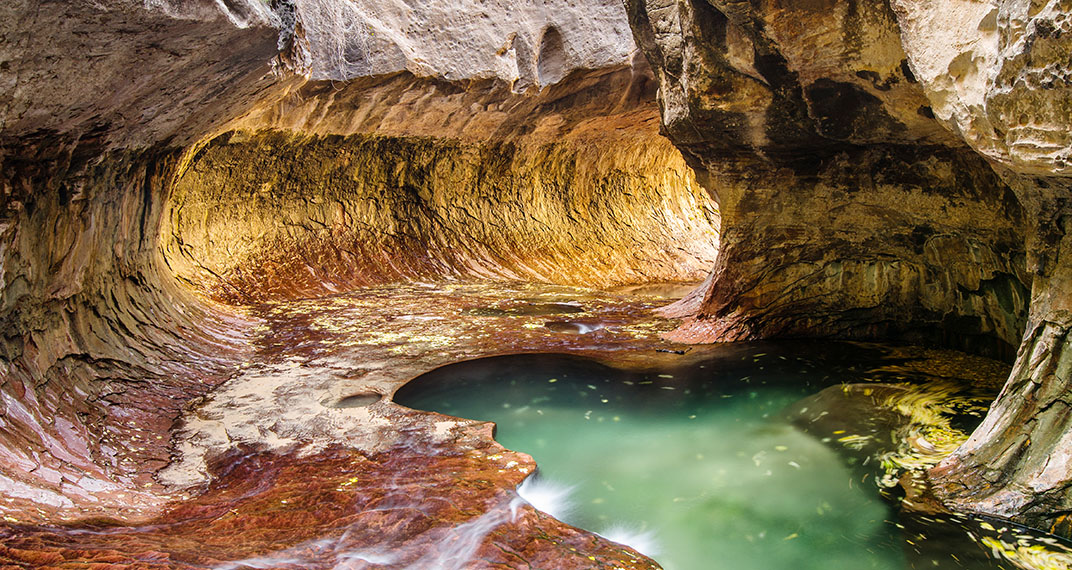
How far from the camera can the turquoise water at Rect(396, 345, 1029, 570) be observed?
2713mm

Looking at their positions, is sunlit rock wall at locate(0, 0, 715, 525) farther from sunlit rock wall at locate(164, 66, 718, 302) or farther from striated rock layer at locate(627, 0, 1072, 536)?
striated rock layer at locate(627, 0, 1072, 536)

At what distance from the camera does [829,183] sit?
5.12m

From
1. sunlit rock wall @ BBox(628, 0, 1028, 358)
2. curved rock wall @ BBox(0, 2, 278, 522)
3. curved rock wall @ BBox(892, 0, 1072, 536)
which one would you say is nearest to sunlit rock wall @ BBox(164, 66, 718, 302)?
curved rock wall @ BBox(0, 2, 278, 522)

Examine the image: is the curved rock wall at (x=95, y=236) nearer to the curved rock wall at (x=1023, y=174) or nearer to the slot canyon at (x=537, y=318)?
the slot canyon at (x=537, y=318)

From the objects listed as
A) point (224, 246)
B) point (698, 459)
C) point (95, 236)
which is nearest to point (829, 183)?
point (698, 459)

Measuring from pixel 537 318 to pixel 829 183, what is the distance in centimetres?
268

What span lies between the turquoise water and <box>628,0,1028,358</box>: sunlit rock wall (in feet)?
1.80

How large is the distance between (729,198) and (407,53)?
3.52m

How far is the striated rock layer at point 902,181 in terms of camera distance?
2410 mm

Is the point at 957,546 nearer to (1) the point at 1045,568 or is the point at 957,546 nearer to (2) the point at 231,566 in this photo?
(1) the point at 1045,568

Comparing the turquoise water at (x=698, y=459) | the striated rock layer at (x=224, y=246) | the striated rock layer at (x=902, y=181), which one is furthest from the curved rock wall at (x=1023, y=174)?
the striated rock layer at (x=224, y=246)

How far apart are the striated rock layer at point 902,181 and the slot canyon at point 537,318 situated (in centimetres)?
2

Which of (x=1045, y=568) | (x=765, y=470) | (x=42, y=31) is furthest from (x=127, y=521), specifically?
(x=1045, y=568)

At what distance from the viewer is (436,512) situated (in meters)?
2.75
